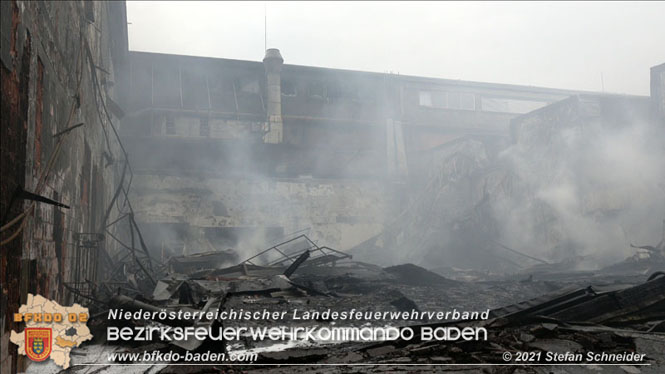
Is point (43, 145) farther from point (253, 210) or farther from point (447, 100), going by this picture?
point (447, 100)

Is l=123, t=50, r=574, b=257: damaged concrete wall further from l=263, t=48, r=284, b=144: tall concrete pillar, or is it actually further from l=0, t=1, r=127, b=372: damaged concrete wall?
l=0, t=1, r=127, b=372: damaged concrete wall

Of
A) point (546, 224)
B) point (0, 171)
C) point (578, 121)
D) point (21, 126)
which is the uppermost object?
point (578, 121)

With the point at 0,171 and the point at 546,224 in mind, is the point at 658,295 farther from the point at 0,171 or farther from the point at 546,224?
the point at 546,224

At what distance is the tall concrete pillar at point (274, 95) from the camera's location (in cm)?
2306

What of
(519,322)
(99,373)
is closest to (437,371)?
(519,322)

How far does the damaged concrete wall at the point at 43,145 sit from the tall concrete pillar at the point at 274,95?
47.8 feet

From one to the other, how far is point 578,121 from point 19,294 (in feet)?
57.1

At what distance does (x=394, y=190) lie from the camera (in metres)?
23.4

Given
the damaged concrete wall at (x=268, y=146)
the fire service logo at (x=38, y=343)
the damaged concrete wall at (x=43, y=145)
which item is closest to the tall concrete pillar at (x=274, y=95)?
the damaged concrete wall at (x=268, y=146)

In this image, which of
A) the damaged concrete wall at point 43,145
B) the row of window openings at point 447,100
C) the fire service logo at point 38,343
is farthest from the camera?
the row of window openings at point 447,100

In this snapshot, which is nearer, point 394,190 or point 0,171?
point 0,171

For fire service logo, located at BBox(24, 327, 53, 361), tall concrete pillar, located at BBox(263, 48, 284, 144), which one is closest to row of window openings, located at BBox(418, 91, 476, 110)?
tall concrete pillar, located at BBox(263, 48, 284, 144)

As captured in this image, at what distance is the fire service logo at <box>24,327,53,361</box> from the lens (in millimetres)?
3953

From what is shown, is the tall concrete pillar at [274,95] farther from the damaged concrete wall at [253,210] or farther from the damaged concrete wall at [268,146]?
the damaged concrete wall at [253,210]
